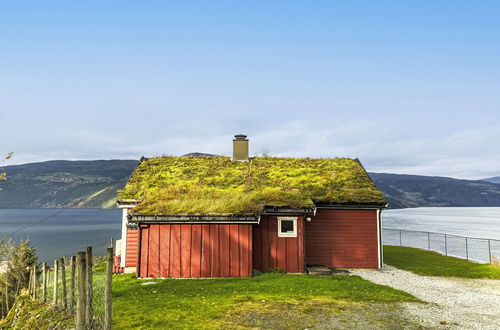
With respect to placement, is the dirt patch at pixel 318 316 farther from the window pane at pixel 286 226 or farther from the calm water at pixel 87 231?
the calm water at pixel 87 231

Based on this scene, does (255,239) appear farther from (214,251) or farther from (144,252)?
(144,252)

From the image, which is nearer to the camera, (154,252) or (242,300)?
(242,300)

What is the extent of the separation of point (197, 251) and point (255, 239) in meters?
3.00

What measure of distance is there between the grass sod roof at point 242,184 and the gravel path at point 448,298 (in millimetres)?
4313

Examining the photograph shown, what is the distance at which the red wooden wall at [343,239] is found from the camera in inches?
748

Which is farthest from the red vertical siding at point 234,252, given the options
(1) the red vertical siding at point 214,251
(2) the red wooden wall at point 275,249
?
(2) the red wooden wall at point 275,249

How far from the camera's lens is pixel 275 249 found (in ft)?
56.1

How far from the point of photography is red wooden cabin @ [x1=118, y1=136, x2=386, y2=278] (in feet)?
51.5

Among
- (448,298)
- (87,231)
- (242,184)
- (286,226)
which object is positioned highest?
(242,184)

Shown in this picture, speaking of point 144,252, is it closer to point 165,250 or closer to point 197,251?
point 165,250

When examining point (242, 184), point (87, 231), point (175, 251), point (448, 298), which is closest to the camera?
point (448, 298)

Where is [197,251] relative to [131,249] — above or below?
above

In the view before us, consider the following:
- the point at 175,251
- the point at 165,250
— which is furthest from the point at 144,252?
the point at 175,251

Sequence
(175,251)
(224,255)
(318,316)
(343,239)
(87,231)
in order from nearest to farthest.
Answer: (318,316) → (224,255) → (175,251) → (343,239) → (87,231)
